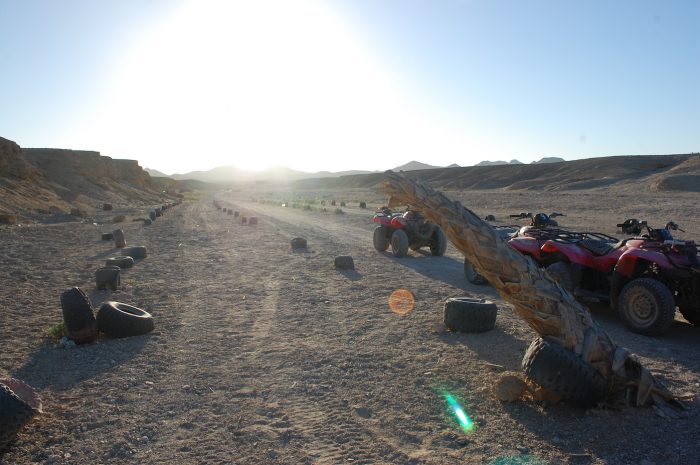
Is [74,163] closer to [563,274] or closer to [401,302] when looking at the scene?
[401,302]

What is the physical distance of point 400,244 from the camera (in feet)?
43.8

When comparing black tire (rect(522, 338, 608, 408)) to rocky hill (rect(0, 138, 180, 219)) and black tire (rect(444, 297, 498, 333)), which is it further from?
rocky hill (rect(0, 138, 180, 219))

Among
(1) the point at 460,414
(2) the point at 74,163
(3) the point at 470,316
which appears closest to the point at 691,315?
(3) the point at 470,316

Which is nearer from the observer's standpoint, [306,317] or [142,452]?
[142,452]

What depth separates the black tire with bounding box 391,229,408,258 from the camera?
1334 centimetres

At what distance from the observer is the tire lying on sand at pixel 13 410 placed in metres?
3.86

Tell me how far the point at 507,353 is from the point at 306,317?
2.96m

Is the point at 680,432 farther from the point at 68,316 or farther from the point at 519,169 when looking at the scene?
the point at 519,169

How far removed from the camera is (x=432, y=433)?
13.4ft

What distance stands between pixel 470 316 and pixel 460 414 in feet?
7.48

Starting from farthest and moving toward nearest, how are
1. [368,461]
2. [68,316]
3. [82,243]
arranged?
[82,243] → [68,316] → [368,461]

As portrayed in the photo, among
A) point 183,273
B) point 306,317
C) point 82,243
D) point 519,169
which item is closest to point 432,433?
point 306,317

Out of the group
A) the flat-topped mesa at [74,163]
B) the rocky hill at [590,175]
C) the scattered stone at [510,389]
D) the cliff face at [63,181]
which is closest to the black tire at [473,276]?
the scattered stone at [510,389]

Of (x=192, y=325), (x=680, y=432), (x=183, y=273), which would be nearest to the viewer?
(x=680, y=432)
